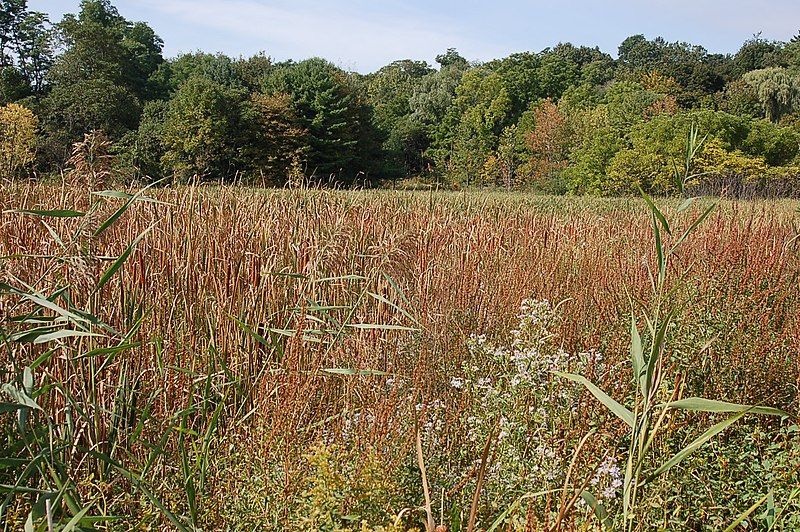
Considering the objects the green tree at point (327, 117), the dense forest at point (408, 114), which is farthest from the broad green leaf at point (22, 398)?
the green tree at point (327, 117)

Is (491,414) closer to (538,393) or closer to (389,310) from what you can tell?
(538,393)

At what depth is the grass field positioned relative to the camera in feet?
4.75

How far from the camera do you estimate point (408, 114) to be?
156 feet

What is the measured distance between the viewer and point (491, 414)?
196cm

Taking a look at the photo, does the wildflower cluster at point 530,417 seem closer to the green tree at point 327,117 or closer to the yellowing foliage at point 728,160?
the yellowing foliage at point 728,160

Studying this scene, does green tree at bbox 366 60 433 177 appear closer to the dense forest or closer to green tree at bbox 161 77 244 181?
the dense forest

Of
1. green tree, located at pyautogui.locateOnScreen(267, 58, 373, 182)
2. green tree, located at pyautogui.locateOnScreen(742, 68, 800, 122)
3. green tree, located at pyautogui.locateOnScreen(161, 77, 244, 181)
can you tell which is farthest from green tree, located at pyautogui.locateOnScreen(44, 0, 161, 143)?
green tree, located at pyautogui.locateOnScreen(742, 68, 800, 122)

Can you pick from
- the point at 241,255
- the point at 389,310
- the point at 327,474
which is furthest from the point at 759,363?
the point at 241,255

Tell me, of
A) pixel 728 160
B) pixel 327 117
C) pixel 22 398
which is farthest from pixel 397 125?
pixel 22 398

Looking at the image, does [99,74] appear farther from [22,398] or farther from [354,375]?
[22,398]

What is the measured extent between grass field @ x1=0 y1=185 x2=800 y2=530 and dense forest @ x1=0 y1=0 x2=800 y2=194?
36.8 feet

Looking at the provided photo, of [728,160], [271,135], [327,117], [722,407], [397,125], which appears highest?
[397,125]

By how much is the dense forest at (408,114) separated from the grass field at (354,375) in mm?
11228

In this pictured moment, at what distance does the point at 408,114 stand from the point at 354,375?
46765 mm
